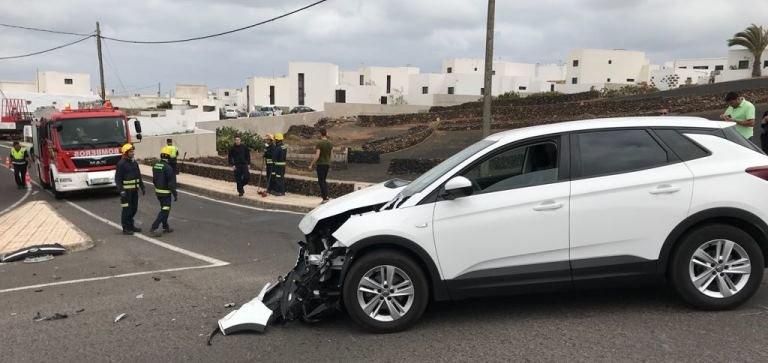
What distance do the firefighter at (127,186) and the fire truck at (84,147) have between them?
5.88m

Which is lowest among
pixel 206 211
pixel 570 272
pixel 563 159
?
pixel 206 211

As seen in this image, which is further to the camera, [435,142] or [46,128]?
[435,142]

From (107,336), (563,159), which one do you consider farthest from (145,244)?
(563,159)

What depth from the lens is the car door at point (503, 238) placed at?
463 cm

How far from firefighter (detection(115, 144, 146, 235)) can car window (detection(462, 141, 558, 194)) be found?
8075 mm

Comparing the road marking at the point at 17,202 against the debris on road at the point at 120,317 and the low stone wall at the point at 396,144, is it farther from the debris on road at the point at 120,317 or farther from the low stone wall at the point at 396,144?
the low stone wall at the point at 396,144

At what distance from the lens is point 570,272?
4.70 meters

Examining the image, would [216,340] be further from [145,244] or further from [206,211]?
[206,211]

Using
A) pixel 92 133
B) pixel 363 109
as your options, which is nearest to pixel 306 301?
pixel 92 133

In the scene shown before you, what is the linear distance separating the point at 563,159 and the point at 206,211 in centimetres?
1067

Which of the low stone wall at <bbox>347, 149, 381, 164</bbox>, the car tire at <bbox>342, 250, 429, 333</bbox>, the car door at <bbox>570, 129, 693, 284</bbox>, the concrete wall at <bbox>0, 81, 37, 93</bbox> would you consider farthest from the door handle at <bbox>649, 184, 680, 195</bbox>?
the concrete wall at <bbox>0, 81, 37, 93</bbox>

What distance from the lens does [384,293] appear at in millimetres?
4691

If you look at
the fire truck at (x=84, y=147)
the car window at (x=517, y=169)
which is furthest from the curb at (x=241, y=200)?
the car window at (x=517, y=169)

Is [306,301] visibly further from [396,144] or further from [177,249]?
[396,144]
